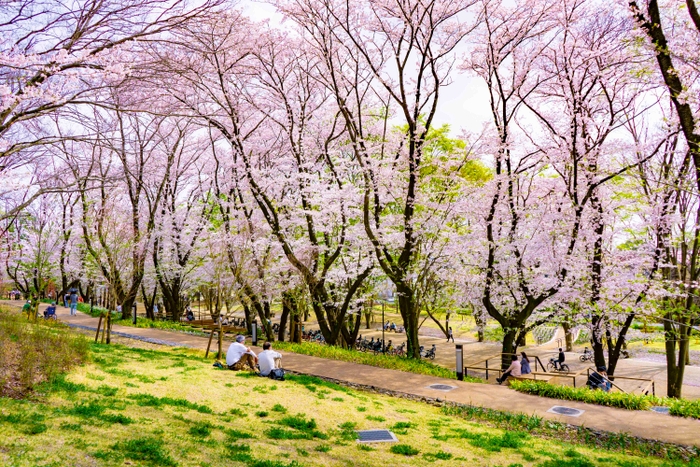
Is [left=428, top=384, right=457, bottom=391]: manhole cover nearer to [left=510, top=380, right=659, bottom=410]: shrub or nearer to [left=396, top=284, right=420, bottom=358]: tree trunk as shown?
Answer: [left=510, top=380, right=659, bottom=410]: shrub

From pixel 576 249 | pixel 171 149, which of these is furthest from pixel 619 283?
pixel 171 149

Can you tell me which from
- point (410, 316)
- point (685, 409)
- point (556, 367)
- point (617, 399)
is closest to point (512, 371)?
point (617, 399)

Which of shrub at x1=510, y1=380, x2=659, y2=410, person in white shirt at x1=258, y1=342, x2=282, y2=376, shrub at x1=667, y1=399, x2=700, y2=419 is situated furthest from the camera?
person in white shirt at x1=258, y1=342, x2=282, y2=376

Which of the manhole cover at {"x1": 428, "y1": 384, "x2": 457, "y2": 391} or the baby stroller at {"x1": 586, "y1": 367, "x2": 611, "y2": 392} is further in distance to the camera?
the baby stroller at {"x1": 586, "y1": 367, "x2": 611, "y2": 392}

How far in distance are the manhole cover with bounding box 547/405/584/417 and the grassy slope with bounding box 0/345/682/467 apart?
2184 millimetres

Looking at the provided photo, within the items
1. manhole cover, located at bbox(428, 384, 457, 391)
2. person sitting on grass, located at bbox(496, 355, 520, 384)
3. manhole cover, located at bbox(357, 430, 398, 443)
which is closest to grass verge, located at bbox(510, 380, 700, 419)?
manhole cover, located at bbox(428, 384, 457, 391)

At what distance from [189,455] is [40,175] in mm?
24183

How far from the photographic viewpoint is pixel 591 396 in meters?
11.0

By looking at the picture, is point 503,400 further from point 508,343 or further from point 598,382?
point 508,343

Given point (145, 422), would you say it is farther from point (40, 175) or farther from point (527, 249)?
point (40, 175)

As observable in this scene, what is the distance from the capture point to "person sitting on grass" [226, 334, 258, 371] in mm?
12414

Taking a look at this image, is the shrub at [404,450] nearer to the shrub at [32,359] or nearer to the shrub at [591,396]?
the shrub at [32,359]

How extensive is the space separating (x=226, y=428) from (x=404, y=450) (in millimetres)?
2682

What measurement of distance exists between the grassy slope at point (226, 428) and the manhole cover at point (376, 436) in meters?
0.19
